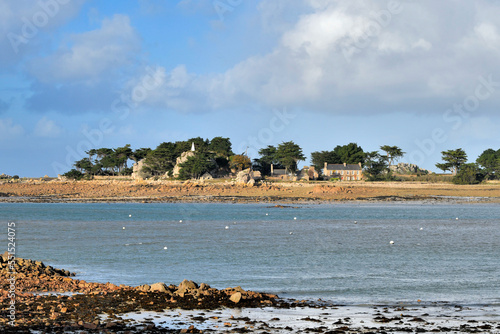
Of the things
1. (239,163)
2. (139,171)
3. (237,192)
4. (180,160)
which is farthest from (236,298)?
(139,171)

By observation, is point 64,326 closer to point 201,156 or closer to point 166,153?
point 201,156

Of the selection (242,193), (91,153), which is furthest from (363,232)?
(91,153)

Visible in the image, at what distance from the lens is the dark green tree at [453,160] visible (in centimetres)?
13525

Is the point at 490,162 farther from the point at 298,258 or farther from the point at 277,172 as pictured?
the point at 298,258

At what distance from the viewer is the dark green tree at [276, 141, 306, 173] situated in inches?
5463

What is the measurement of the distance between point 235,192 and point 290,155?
4438cm

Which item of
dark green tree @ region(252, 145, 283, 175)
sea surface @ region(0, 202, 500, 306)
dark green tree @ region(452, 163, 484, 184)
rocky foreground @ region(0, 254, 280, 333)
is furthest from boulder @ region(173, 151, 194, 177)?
rocky foreground @ region(0, 254, 280, 333)

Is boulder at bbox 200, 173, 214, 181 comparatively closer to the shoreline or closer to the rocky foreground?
the shoreline

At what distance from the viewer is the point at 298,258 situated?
23938mm

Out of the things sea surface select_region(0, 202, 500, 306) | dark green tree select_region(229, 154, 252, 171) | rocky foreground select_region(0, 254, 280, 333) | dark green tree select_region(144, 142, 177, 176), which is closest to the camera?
rocky foreground select_region(0, 254, 280, 333)

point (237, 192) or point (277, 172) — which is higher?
point (277, 172)

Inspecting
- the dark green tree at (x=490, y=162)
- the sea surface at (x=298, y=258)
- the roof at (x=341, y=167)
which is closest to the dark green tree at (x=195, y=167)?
the roof at (x=341, y=167)

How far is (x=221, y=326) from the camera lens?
11.8 meters

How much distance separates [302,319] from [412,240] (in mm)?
20735
